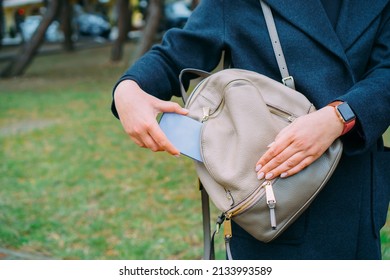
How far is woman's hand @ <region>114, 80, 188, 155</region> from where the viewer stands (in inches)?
69.1

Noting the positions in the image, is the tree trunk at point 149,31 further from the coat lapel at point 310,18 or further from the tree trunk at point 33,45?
the coat lapel at point 310,18

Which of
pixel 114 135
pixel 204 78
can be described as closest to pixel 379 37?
pixel 204 78

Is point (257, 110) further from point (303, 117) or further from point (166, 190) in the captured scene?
point (166, 190)

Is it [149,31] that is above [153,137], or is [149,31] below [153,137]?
below

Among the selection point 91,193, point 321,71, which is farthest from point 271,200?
point 91,193

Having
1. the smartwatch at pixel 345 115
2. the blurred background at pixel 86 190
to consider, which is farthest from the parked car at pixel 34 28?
the smartwatch at pixel 345 115

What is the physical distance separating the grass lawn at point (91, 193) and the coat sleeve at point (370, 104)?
2.37 m

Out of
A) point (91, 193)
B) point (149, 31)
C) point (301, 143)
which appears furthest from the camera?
point (149, 31)

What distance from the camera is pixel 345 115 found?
168 centimetres

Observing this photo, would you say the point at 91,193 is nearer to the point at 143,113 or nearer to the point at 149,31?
the point at 143,113

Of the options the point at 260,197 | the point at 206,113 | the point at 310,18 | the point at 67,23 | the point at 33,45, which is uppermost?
the point at 310,18

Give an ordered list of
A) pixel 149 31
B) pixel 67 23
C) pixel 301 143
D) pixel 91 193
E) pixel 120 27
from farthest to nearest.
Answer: pixel 67 23, pixel 120 27, pixel 149 31, pixel 91 193, pixel 301 143

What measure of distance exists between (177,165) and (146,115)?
535 cm

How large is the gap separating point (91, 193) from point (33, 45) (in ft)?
38.9
